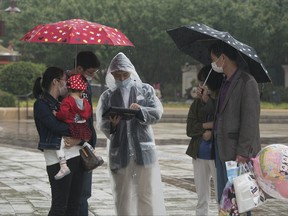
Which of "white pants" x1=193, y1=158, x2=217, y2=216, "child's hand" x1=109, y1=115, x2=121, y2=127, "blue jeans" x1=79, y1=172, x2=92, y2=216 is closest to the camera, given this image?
"child's hand" x1=109, y1=115, x2=121, y2=127

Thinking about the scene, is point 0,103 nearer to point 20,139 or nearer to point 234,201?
point 20,139

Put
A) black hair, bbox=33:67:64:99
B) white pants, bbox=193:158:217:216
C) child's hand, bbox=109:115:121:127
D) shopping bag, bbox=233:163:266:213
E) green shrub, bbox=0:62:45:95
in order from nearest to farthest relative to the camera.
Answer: shopping bag, bbox=233:163:266:213 → black hair, bbox=33:67:64:99 → child's hand, bbox=109:115:121:127 → white pants, bbox=193:158:217:216 → green shrub, bbox=0:62:45:95

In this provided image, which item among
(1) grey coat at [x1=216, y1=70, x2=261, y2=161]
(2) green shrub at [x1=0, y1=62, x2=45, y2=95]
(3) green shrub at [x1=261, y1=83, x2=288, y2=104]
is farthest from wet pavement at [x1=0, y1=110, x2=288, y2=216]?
(3) green shrub at [x1=261, y1=83, x2=288, y2=104]

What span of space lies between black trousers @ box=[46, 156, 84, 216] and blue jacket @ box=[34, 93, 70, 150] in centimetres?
21

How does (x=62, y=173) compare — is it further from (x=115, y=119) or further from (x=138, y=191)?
(x=138, y=191)

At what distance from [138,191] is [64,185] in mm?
1065

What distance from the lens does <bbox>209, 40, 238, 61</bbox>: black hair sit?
7.76m

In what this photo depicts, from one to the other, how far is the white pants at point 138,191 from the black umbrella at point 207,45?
1261 mm

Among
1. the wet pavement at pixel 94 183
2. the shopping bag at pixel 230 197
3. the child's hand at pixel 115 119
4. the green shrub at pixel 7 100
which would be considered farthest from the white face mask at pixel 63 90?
the green shrub at pixel 7 100

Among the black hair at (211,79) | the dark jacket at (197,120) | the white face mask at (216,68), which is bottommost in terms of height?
the dark jacket at (197,120)

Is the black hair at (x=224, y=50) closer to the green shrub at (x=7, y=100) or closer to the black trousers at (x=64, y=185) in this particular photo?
the black trousers at (x=64, y=185)

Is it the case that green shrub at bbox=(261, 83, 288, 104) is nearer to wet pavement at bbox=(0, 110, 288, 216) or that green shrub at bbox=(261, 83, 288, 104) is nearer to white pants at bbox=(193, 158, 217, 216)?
wet pavement at bbox=(0, 110, 288, 216)

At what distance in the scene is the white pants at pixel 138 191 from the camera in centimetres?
820

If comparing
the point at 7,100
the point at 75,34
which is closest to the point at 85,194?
the point at 75,34
